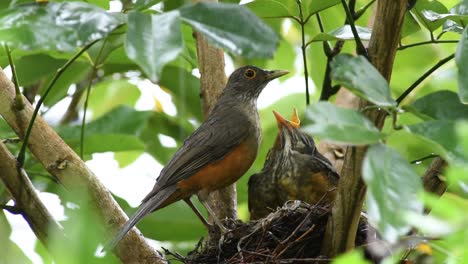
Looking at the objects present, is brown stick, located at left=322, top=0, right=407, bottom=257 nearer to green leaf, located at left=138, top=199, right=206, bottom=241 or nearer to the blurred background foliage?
the blurred background foliage

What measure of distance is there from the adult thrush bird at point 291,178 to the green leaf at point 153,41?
9.32 ft

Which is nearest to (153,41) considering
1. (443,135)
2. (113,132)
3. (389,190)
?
(389,190)

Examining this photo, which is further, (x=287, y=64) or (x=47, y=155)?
(x=287, y=64)

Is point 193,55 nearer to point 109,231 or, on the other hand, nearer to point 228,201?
point 228,201

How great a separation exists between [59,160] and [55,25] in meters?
1.62

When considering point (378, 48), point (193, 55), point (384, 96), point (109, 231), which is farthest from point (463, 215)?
point (193, 55)

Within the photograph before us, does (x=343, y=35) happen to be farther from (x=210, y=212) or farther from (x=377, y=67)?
(x=210, y=212)

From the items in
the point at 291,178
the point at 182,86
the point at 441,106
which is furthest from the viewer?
the point at 182,86

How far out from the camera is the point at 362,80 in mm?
2441

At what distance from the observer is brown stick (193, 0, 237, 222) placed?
500cm

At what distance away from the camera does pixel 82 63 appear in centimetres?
504

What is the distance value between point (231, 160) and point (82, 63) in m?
1.02

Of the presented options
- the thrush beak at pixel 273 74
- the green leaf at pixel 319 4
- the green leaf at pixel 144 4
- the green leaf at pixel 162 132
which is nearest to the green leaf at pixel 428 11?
the green leaf at pixel 319 4

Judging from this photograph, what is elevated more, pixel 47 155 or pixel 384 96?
pixel 384 96
